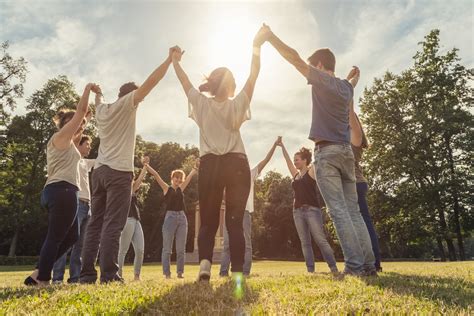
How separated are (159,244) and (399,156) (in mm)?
30161

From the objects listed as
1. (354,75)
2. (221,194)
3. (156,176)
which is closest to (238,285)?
(221,194)

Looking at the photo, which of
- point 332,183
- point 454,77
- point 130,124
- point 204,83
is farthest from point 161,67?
point 454,77

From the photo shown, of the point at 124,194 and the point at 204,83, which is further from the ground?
the point at 204,83

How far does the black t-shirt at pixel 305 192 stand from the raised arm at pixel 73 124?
5.60 meters

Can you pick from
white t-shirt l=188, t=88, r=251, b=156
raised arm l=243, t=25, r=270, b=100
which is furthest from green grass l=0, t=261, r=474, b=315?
raised arm l=243, t=25, r=270, b=100

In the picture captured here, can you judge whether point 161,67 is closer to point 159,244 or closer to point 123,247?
point 123,247

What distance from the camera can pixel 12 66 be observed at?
35688 millimetres

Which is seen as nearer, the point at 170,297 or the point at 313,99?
the point at 170,297

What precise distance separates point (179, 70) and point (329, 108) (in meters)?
2.23

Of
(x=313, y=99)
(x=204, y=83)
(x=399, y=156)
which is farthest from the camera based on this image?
(x=399, y=156)

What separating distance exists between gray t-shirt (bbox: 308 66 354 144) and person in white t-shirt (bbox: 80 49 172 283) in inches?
86.2

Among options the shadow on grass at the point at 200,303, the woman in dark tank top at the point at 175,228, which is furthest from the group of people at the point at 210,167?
the woman in dark tank top at the point at 175,228

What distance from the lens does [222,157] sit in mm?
4797

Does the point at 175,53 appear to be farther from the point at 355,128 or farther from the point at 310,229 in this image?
the point at 310,229
